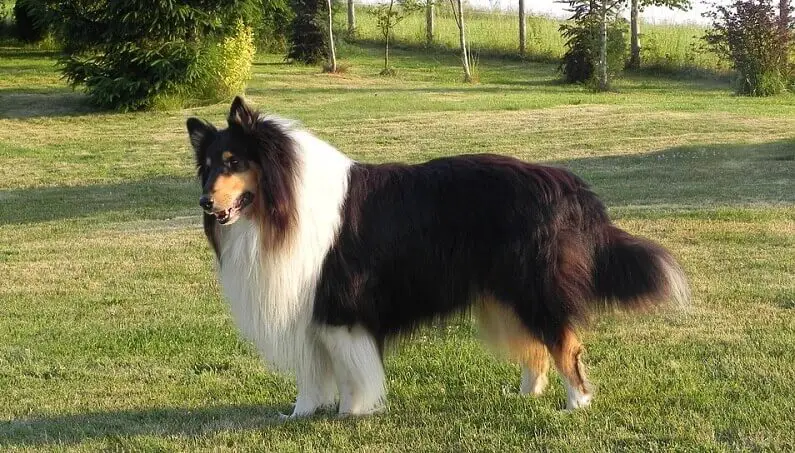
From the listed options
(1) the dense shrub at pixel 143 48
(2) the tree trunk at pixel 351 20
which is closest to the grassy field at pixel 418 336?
(1) the dense shrub at pixel 143 48

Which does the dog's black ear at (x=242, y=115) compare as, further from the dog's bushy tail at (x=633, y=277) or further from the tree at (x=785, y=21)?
the tree at (x=785, y=21)

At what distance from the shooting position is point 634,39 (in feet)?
114

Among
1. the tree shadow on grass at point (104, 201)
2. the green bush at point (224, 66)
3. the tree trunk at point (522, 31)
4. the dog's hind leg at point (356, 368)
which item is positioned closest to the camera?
the dog's hind leg at point (356, 368)

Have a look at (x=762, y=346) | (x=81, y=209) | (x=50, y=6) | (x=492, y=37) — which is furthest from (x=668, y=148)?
(x=492, y=37)

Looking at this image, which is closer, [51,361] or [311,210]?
[311,210]

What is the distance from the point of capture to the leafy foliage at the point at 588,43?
29938mm

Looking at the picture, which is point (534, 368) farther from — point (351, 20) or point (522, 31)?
point (351, 20)

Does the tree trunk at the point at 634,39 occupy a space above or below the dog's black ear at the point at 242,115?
above

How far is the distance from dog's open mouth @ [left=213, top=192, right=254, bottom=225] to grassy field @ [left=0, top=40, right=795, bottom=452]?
122 cm

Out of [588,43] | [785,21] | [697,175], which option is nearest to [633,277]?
[697,175]

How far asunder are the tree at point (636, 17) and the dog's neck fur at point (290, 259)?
3023 centimetres

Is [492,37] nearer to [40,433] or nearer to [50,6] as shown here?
[50,6]

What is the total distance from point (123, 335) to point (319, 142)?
9.80ft

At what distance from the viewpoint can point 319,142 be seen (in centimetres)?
496
